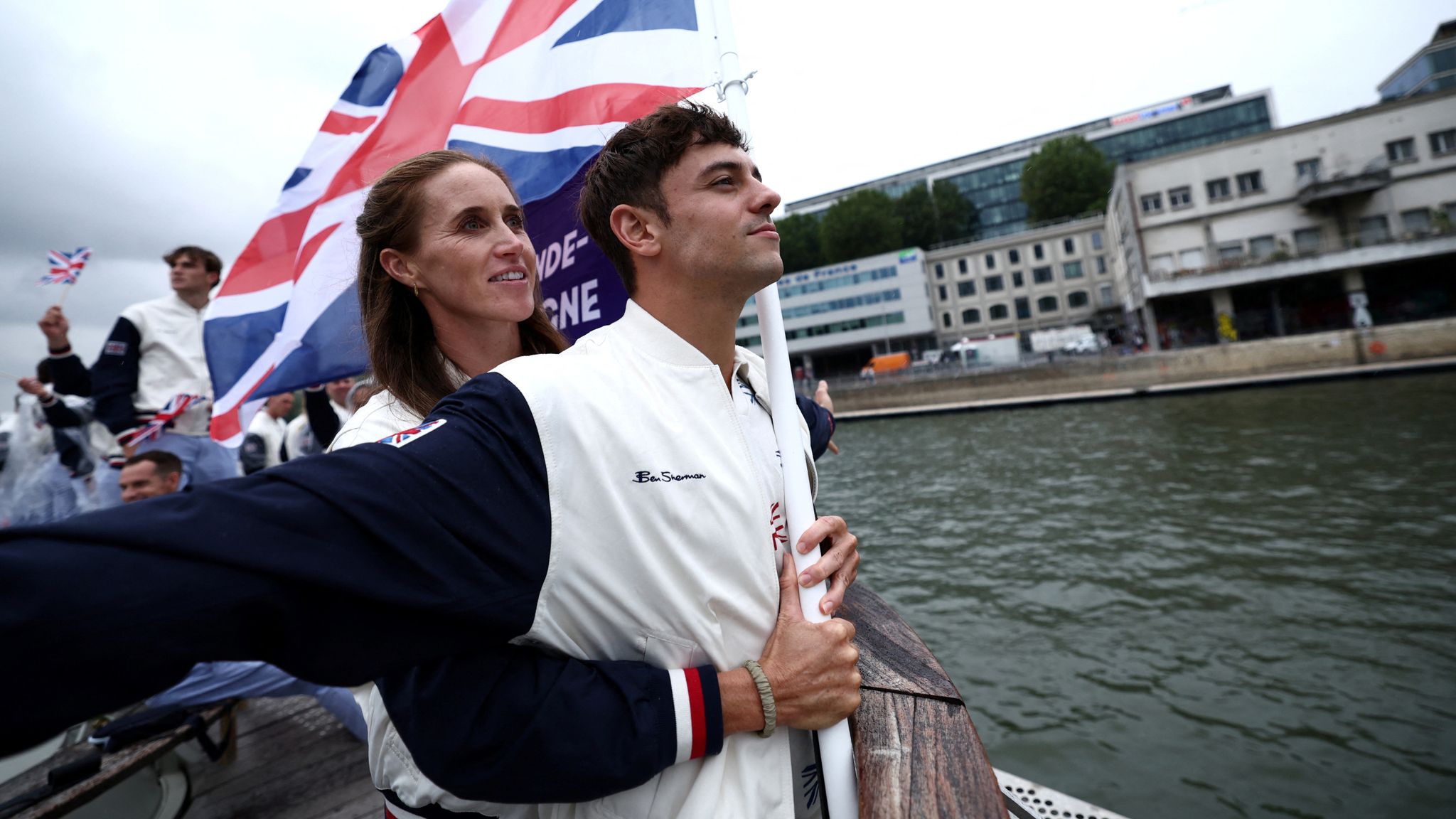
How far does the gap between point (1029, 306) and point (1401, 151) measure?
2572cm

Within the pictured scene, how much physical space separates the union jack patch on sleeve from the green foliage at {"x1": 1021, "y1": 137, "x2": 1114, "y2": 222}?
69044 millimetres

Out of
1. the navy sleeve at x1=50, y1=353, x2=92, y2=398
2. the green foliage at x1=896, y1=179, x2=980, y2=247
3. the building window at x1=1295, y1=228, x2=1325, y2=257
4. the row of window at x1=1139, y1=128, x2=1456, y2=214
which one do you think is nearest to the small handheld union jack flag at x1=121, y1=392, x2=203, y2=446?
the navy sleeve at x1=50, y1=353, x2=92, y2=398

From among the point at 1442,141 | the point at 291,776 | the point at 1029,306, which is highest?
the point at 1442,141

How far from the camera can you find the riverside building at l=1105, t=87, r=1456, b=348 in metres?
33.1

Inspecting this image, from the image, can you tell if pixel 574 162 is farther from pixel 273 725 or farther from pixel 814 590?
pixel 273 725

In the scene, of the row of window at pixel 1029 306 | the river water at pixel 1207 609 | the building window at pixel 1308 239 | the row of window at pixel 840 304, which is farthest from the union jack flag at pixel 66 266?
the row of window at pixel 1029 306

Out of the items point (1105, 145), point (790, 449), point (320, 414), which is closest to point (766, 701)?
point (790, 449)

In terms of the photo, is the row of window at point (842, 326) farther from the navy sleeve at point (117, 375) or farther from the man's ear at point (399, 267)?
the man's ear at point (399, 267)

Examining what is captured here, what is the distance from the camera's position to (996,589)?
8.82 meters

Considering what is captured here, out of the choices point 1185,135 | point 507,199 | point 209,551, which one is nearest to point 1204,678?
point 507,199

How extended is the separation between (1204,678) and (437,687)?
7.16 meters

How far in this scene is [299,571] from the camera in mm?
896

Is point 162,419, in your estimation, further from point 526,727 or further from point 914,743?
point 914,743

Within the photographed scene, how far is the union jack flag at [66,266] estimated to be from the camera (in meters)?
4.28
